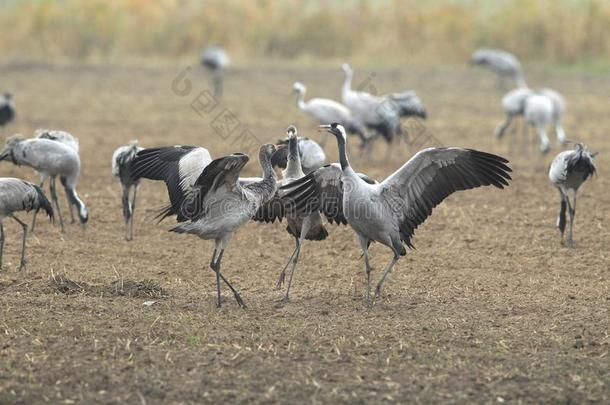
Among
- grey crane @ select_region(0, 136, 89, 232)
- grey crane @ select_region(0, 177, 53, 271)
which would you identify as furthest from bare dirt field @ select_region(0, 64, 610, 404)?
grey crane @ select_region(0, 177, 53, 271)

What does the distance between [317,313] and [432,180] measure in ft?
4.25

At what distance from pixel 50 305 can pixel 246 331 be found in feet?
4.68

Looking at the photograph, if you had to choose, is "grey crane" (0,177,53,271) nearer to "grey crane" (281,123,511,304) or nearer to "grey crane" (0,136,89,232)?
"grey crane" (0,136,89,232)

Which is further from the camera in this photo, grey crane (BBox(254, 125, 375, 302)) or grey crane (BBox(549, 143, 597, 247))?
grey crane (BBox(549, 143, 597, 247))

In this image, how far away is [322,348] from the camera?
19.6 ft

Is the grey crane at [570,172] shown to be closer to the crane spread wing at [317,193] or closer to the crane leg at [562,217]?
the crane leg at [562,217]

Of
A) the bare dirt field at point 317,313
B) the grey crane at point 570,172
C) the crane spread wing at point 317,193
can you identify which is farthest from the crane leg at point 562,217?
the crane spread wing at point 317,193

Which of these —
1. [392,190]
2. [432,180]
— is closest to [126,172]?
[392,190]

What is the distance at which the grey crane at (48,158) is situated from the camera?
9320 mm

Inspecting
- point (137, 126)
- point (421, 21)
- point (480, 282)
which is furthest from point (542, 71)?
point (480, 282)

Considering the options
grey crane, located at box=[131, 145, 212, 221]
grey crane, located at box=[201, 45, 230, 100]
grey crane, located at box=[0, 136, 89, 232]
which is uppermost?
grey crane, located at box=[201, 45, 230, 100]

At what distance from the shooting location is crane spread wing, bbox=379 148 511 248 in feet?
23.5

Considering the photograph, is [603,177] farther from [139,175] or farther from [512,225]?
[139,175]

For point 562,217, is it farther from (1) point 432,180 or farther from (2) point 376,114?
(2) point 376,114
